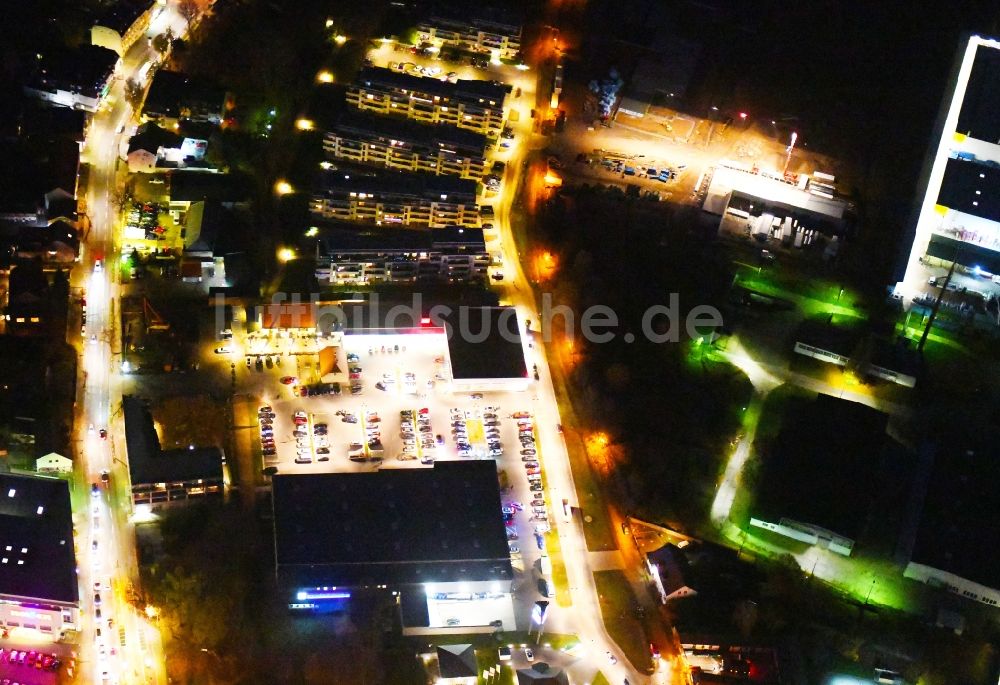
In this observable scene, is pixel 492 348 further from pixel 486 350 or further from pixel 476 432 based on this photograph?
pixel 476 432

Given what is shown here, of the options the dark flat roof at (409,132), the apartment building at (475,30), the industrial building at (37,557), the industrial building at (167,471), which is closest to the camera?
the industrial building at (37,557)

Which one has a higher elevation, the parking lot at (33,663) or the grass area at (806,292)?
the grass area at (806,292)

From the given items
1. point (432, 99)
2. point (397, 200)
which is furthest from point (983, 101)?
point (397, 200)

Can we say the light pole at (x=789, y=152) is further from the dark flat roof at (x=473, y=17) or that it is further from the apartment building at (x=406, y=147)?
the dark flat roof at (x=473, y=17)

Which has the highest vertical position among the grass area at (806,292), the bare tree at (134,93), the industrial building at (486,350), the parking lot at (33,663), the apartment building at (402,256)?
the bare tree at (134,93)

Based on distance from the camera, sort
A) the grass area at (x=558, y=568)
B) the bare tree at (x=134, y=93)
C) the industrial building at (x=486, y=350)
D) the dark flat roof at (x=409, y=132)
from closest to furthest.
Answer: the grass area at (x=558, y=568) → the industrial building at (x=486, y=350) → the dark flat roof at (x=409, y=132) → the bare tree at (x=134, y=93)

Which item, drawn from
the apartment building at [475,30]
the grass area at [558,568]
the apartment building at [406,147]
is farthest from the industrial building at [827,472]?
the apartment building at [475,30]
